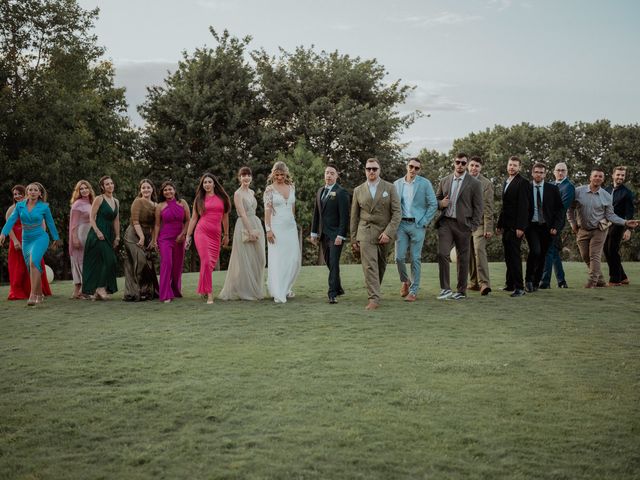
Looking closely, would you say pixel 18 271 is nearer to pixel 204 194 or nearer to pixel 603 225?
pixel 204 194

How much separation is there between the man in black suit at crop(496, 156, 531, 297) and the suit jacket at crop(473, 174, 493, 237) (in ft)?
0.97

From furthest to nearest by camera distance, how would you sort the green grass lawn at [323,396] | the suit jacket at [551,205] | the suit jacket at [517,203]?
the suit jacket at [551,205], the suit jacket at [517,203], the green grass lawn at [323,396]

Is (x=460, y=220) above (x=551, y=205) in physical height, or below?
below

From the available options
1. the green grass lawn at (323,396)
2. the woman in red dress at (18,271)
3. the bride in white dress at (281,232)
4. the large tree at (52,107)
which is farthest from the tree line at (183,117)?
the green grass lawn at (323,396)

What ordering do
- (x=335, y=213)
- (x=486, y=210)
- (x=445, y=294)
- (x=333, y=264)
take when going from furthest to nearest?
(x=486, y=210)
(x=445, y=294)
(x=335, y=213)
(x=333, y=264)

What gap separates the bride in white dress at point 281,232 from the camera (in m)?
12.3

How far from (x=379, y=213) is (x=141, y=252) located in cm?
463

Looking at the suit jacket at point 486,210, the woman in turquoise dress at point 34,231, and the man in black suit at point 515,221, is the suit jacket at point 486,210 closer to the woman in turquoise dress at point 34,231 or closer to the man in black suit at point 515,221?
the man in black suit at point 515,221

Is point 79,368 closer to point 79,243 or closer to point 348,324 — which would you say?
point 348,324

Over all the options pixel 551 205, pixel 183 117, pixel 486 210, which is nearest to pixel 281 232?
pixel 486 210

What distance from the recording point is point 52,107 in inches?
1133

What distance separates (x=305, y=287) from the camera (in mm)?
15000

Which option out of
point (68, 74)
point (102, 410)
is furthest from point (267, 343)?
point (68, 74)

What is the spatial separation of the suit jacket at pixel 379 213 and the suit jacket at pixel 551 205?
3327mm
